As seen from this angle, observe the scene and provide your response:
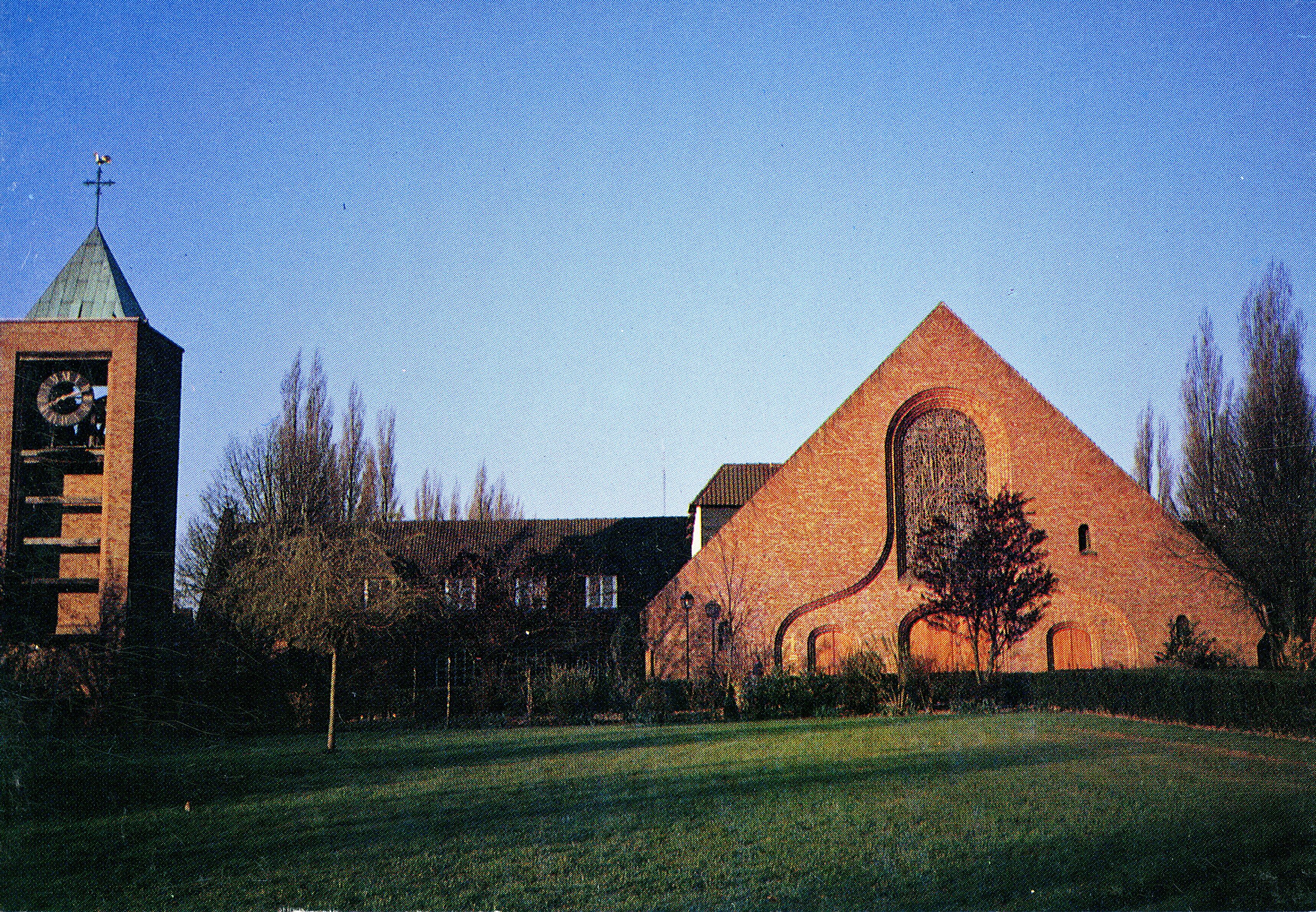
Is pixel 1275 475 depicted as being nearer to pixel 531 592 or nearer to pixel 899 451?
pixel 899 451

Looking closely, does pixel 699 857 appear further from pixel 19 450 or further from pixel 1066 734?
pixel 19 450

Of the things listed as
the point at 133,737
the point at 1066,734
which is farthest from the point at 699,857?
the point at 1066,734

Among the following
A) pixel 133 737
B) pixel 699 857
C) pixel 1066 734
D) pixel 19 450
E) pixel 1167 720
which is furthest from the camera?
pixel 19 450

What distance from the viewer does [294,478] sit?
3838cm

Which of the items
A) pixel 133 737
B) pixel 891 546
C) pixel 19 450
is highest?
pixel 19 450

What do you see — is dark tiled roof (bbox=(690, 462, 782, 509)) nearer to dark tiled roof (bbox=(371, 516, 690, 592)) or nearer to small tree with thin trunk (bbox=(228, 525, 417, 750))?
dark tiled roof (bbox=(371, 516, 690, 592))

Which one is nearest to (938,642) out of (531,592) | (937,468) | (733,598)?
(937,468)

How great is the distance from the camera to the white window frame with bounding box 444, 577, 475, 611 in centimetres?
2886

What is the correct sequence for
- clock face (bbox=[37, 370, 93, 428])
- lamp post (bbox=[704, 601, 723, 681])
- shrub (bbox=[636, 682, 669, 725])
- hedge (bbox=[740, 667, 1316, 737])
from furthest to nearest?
1. lamp post (bbox=[704, 601, 723, 681])
2. clock face (bbox=[37, 370, 93, 428])
3. shrub (bbox=[636, 682, 669, 725])
4. hedge (bbox=[740, 667, 1316, 737])

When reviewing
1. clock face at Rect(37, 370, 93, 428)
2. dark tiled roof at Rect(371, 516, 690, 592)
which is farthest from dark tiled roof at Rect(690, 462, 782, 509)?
clock face at Rect(37, 370, 93, 428)

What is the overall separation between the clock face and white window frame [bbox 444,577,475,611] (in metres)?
10.8

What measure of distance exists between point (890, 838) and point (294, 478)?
33.2 meters

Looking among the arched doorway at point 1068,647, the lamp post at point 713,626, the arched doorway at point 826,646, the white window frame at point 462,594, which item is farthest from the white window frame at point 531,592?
the arched doorway at point 1068,647

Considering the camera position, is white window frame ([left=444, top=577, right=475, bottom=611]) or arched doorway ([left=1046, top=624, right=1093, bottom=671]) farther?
arched doorway ([left=1046, top=624, right=1093, bottom=671])
